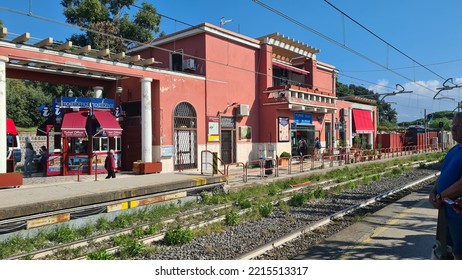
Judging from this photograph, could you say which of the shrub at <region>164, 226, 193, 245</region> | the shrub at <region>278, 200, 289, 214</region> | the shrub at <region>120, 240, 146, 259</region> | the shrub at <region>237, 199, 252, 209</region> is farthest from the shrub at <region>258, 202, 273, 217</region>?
the shrub at <region>120, 240, 146, 259</region>

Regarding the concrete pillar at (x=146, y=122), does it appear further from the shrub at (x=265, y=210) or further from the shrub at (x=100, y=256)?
the shrub at (x=100, y=256)

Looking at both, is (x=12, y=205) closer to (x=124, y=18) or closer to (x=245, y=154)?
(x=245, y=154)

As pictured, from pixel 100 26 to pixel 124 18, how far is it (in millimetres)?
3079

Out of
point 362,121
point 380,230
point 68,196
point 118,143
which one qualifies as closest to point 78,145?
point 118,143

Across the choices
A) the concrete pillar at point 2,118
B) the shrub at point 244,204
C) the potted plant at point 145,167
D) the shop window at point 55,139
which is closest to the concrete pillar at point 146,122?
the potted plant at point 145,167

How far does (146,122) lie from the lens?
54.7 feet

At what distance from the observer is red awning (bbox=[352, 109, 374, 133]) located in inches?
1296

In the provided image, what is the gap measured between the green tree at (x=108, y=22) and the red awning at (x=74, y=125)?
454 inches

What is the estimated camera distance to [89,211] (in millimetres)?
8133

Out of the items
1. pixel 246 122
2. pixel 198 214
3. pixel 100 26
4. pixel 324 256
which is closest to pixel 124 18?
pixel 100 26

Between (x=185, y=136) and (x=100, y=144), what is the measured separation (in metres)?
4.31

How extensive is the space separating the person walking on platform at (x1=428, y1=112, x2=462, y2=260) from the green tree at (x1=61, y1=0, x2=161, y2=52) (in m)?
24.9

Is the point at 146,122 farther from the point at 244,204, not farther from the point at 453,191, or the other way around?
the point at 453,191

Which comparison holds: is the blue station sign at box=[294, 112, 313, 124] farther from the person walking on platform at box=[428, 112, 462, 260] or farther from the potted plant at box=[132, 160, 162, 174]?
the person walking on platform at box=[428, 112, 462, 260]
